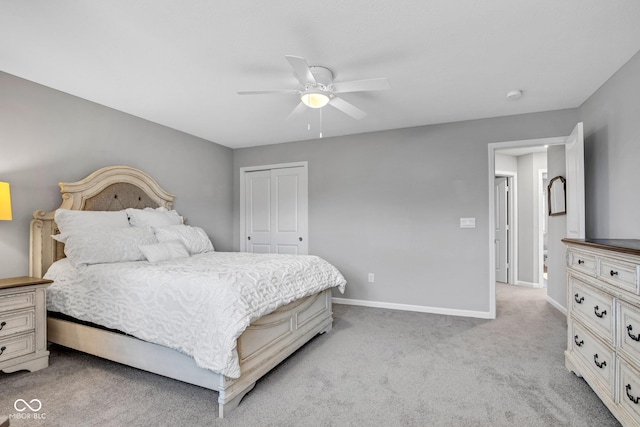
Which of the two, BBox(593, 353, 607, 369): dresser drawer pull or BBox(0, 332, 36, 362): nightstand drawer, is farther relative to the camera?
BBox(0, 332, 36, 362): nightstand drawer

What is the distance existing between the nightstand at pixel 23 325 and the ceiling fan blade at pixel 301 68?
8.13 ft

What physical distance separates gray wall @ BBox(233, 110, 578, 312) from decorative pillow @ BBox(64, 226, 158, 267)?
2414 mm

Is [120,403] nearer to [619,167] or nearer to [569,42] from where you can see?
[569,42]

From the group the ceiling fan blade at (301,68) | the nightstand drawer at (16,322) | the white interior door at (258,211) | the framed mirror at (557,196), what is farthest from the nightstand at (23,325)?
the framed mirror at (557,196)

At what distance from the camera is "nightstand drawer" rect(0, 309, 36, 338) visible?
2.20 metres

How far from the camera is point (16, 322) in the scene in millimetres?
2266

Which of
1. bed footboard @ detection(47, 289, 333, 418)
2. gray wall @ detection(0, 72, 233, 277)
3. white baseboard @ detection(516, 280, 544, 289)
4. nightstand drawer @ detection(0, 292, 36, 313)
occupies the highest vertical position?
gray wall @ detection(0, 72, 233, 277)

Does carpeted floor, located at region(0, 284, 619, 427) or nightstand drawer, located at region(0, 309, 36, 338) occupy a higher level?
nightstand drawer, located at region(0, 309, 36, 338)

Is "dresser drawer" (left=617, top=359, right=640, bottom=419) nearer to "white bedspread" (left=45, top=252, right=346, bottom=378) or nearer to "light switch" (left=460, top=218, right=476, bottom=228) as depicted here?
"white bedspread" (left=45, top=252, right=346, bottom=378)

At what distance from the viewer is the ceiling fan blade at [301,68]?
1864 millimetres

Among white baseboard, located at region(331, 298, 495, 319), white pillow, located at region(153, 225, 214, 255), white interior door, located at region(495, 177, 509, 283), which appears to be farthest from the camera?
white interior door, located at region(495, 177, 509, 283)

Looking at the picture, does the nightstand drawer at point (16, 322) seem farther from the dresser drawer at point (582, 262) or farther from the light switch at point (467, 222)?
the light switch at point (467, 222)

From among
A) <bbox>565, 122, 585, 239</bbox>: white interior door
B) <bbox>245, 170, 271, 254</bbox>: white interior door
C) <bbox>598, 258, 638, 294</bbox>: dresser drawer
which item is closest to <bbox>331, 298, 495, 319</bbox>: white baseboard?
<bbox>565, 122, 585, 239</bbox>: white interior door

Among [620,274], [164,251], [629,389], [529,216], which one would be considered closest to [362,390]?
[629,389]
